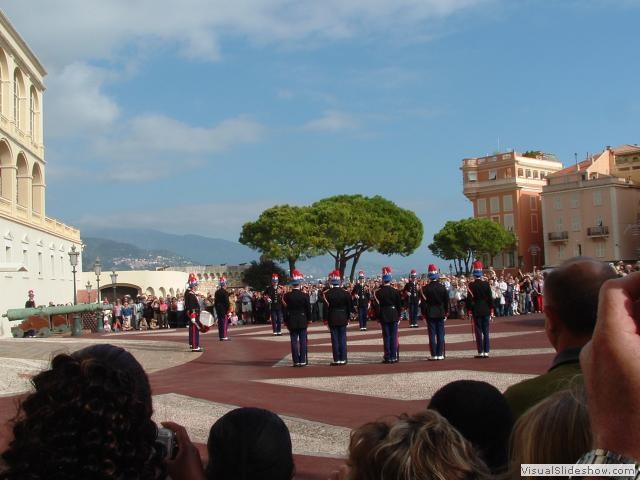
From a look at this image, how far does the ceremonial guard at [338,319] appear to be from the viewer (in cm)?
1483

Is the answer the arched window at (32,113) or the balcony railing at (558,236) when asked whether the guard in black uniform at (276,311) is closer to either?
the arched window at (32,113)

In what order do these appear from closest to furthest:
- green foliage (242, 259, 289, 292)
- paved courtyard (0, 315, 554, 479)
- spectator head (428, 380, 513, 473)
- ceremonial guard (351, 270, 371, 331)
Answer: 1. spectator head (428, 380, 513, 473)
2. paved courtyard (0, 315, 554, 479)
3. ceremonial guard (351, 270, 371, 331)
4. green foliage (242, 259, 289, 292)

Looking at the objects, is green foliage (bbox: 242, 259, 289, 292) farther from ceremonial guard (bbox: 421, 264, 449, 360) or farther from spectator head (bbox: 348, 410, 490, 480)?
spectator head (bbox: 348, 410, 490, 480)

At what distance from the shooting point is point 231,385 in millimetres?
12211

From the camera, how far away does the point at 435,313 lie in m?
14.9

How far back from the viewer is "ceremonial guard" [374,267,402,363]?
1488 centimetres

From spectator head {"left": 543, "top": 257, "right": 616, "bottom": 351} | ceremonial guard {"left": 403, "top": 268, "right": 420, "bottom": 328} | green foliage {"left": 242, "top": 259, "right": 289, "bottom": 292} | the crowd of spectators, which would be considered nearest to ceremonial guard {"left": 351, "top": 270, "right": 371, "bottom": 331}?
ceremonial guard {"left": 403, "top": 268, "right": 420, "bottom": 328}

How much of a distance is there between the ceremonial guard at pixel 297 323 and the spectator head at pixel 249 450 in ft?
39.4

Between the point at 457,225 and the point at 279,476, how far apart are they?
8821 cm

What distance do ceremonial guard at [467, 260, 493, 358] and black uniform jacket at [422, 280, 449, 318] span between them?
55 centimetres

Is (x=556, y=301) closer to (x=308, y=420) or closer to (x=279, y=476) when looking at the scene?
(x=279, y=476)

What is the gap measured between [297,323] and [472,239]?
242 feet

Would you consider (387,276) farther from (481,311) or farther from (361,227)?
(361,227)

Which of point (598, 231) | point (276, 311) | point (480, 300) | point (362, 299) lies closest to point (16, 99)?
point (276, 311)
